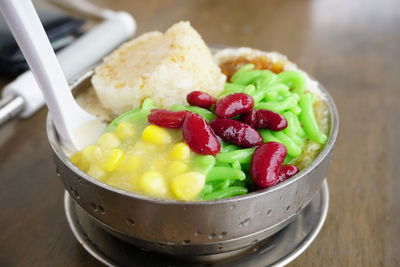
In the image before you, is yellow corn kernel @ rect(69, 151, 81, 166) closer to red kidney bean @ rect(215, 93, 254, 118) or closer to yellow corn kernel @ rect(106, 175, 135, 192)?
yellow corn kernel @ rect(106, 175, 135, 192)

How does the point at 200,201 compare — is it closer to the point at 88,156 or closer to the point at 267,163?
the point at 267,163

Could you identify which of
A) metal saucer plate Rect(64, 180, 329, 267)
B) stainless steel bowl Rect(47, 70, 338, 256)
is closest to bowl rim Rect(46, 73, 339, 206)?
stainless steel bowl Rect(47, 70, 338, 256)

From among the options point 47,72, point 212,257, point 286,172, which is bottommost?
point 212,257

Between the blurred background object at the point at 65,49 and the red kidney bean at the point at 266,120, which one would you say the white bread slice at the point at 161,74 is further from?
the blurred background object at the point at 65,49

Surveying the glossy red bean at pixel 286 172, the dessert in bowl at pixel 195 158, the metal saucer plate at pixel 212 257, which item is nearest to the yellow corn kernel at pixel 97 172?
the dessert in bowl at pixel 195 158

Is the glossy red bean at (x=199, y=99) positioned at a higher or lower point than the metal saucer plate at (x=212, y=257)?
higher

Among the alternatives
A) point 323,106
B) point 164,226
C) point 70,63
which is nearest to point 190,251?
point 164,226

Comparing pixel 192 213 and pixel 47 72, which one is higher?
pixel 47 72

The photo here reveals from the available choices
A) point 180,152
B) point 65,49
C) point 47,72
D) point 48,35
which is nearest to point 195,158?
point 180,152
